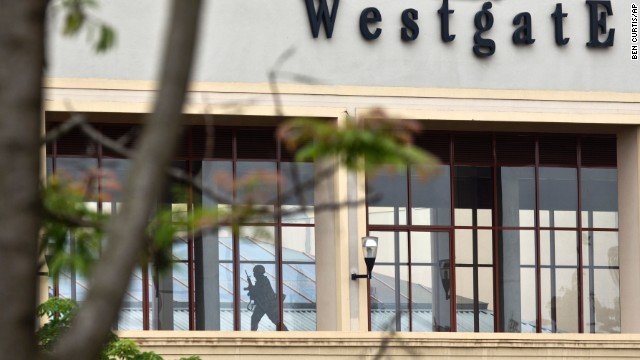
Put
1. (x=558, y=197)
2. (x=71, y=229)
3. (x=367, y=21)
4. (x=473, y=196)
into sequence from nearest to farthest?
1. (x=71, y=229)
2. (x=367, y=21)
3. (x=473, y=196)
4. (x=558, y=197)

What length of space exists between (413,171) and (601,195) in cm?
355

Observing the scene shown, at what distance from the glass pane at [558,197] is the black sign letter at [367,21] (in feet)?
12.3

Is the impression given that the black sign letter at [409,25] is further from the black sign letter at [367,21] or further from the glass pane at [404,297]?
the glass pane at [404,297]

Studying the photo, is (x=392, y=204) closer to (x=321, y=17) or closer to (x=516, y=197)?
(x=516, y=197)

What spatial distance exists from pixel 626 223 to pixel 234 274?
21.8 feet

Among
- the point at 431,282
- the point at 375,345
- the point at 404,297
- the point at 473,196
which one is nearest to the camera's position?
the point at 375,345

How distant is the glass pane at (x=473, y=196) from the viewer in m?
24.4

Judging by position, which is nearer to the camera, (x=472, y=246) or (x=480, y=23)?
(x=480, y=23)

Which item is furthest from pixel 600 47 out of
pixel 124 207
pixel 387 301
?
pixel 124 207

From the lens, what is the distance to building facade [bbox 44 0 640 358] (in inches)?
899

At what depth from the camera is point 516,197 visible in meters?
24.5

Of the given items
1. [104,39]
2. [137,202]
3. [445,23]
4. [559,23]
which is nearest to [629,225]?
[559,23]

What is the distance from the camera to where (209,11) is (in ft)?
75.5

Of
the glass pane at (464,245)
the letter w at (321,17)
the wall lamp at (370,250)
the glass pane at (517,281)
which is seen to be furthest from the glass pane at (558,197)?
the letter w at (321,17)
